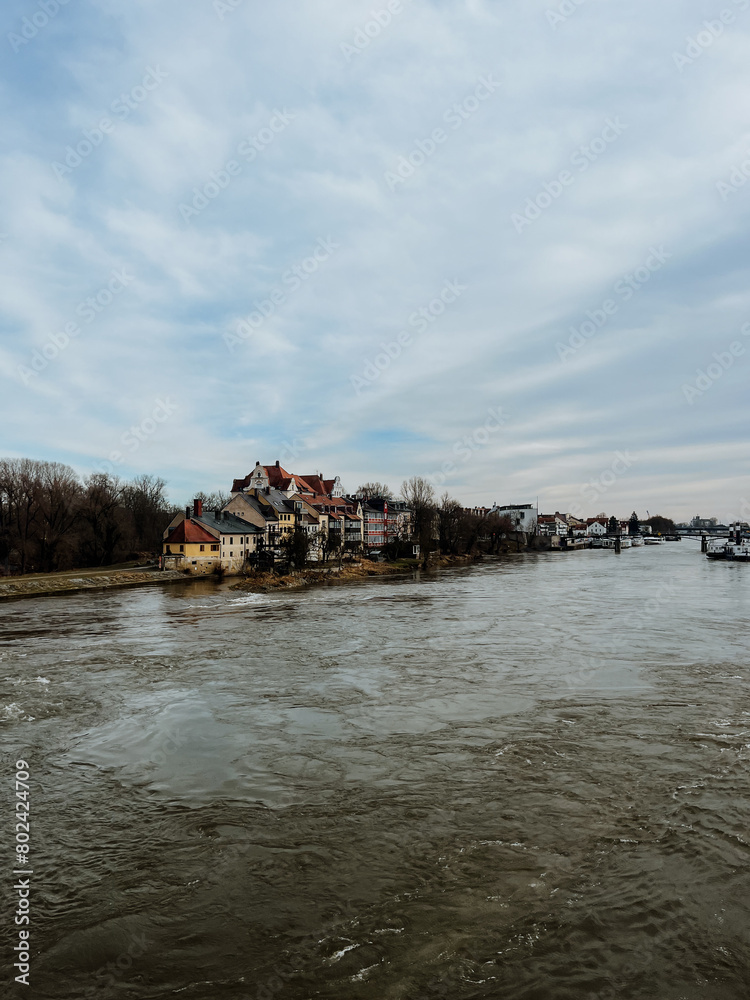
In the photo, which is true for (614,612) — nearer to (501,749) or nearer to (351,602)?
(351,602)

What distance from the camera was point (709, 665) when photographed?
1688 centimetres

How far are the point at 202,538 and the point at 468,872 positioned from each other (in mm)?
57579

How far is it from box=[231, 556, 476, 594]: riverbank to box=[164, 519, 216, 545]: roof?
6.95m

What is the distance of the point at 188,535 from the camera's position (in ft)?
198

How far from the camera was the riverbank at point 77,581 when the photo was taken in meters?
41.5

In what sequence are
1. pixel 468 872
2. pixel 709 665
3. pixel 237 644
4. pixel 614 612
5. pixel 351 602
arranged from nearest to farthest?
pixel 468 872, pixel 709 665, pixel 237 644, pixel 614 612, pixel 351 602

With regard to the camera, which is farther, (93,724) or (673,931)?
(93,724)

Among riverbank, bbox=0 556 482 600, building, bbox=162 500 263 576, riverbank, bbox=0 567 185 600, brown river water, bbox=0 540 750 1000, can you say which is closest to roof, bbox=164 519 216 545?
building, bbox=162 500 263 576

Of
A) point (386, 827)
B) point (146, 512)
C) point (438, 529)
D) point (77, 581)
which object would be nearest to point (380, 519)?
point (438, 529)

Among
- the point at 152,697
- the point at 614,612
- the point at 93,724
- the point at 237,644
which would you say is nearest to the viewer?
the point at 93,724

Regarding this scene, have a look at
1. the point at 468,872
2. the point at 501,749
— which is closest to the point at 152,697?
the point at 501,749

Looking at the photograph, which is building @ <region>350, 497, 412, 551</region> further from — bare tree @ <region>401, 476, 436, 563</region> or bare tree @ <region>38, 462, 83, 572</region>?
bare tree @ <region>38, 462, 83, 572</region>

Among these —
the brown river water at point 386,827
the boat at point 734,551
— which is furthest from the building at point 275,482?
the brown river water at point 386,827

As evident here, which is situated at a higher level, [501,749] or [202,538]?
[202,538]
